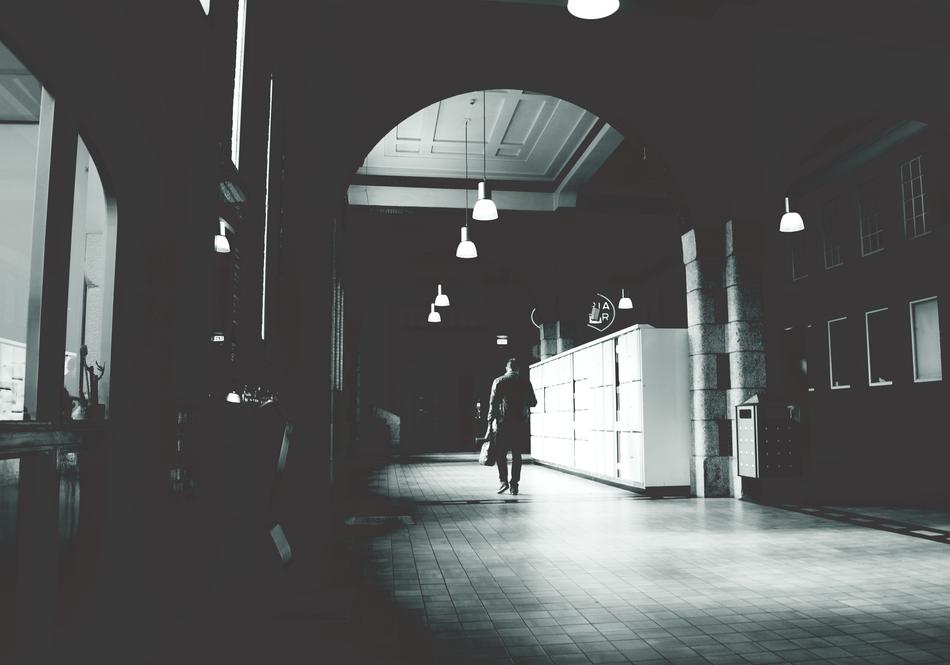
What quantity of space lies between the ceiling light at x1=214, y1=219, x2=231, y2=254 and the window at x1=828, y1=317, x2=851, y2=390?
48.5 ft

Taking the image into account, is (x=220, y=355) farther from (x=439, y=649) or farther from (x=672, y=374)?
(x=672, y=374)

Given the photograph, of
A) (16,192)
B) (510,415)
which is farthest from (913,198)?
(16,192)

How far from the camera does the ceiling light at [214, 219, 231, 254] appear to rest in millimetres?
4730

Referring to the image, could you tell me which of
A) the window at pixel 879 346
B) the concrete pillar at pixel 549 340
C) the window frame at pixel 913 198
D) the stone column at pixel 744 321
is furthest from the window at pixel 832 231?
the stone column at pixel 744 321

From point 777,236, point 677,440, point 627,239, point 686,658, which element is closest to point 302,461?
point 686,658

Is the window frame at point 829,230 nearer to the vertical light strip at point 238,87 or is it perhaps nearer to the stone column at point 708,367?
the stone column at point 708,367

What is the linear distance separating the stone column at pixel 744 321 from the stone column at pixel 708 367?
12cm

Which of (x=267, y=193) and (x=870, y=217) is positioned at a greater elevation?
(x=870, y=217)

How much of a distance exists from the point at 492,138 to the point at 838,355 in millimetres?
9047

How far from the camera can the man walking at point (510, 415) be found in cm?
1072

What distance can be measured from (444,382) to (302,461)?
21941mm

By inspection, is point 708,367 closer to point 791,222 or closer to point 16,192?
point 791,222

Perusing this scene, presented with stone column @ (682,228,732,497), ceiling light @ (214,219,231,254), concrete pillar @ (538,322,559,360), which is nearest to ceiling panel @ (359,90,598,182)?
stone column @ (682,228,732,497)

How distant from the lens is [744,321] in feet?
31.7
